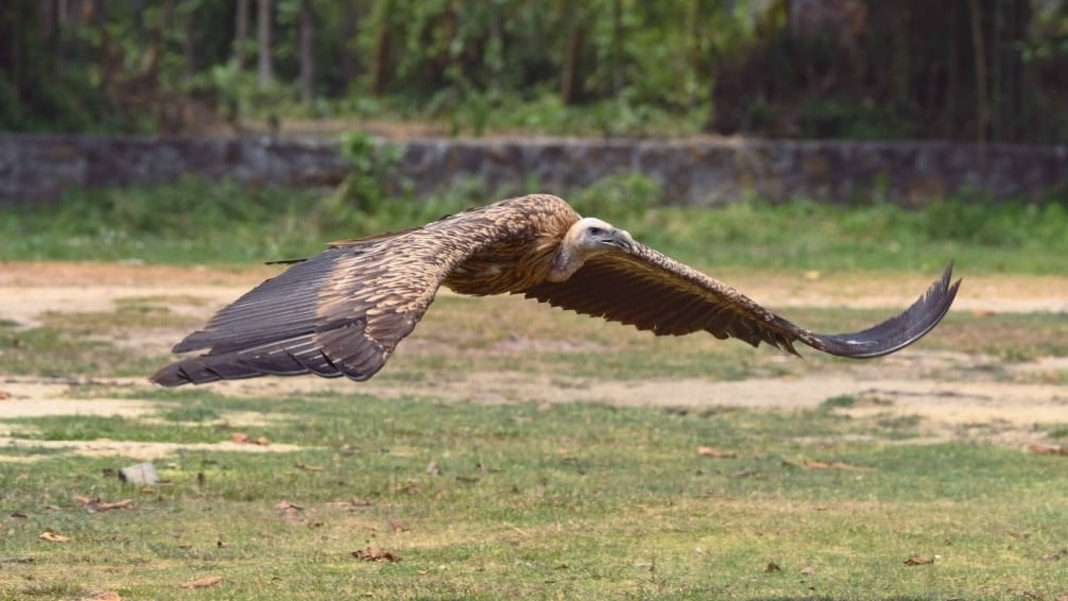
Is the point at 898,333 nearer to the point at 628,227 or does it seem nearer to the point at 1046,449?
the point at 1046,449

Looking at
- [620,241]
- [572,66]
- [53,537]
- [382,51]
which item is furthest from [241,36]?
[620,241]

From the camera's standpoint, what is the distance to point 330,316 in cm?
643

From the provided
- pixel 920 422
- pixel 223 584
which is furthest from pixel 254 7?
pixel 223 584

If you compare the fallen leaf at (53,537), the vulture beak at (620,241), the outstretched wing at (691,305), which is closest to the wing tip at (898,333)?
the outstretched wing at (691,305)

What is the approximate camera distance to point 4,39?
22.5m

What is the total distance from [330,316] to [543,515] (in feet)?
10.3

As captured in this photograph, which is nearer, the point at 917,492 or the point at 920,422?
the point at 917,492

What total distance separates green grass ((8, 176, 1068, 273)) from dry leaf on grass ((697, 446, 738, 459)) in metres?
9.02

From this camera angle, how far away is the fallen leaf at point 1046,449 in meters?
11.6

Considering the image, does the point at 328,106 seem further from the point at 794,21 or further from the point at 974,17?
the point at 974,17

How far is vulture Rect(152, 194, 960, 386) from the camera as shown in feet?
20.2

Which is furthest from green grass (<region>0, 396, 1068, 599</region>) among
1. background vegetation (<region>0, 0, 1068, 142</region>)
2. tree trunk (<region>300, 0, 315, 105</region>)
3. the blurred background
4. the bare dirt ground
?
tree trunk (<region>300, 0, 315, 105</region>)

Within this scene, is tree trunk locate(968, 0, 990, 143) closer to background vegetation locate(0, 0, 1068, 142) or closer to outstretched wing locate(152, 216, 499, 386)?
background vegetation locate(0, 0, 1068, 142)

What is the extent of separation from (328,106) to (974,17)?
8.54 m
